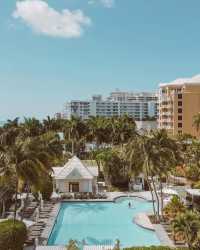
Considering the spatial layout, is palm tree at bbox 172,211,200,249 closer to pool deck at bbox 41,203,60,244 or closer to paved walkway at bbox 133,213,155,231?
paved walkway at bbox 133,213,155,231

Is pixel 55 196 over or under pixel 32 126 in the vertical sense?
under

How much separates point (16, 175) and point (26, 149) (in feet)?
6.51

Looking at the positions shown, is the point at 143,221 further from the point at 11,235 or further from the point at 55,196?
the point at 55,196

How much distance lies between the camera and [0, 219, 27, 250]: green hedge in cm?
2120

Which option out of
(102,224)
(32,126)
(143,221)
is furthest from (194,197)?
(32,126)

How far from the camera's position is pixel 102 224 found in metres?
31.0

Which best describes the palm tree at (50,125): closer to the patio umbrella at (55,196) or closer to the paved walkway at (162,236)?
the patio umbrella at (55,196)

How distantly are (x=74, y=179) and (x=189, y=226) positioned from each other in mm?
Result: 22602

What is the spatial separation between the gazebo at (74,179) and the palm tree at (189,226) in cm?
2102

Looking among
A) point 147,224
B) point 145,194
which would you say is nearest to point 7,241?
point 147,224

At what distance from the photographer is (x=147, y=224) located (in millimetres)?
29281

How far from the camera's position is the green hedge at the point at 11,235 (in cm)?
2120

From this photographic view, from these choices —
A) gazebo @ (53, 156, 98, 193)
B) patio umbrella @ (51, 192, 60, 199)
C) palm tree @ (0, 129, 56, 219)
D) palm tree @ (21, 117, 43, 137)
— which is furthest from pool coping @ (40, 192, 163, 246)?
palm tree @ (21, 117, 43, 137)

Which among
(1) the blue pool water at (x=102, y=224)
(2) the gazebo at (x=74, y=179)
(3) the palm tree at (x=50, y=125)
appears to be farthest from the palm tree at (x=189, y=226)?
(3) the palm tree at (x=50, y=125)
